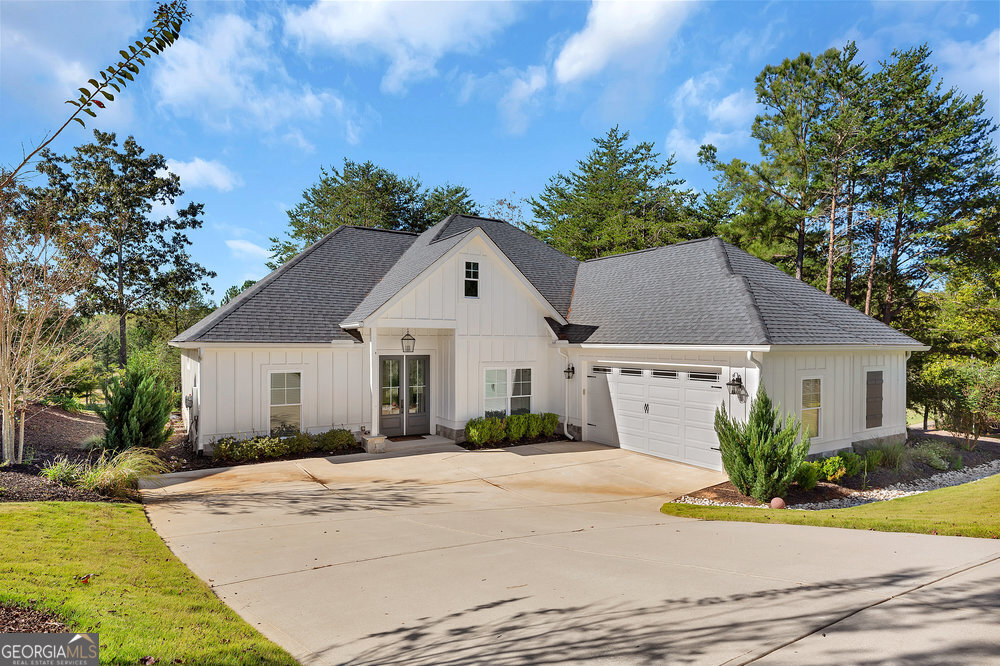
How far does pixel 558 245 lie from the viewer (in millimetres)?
34656

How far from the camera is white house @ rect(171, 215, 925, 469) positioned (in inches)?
490

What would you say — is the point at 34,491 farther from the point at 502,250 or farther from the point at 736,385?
the point at 736,385

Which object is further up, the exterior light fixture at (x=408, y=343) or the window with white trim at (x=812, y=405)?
the exterior light fixture at (x=408, y=343)

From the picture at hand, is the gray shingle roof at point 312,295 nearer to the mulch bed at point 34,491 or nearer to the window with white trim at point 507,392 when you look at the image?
the window with white trim at point 507,392

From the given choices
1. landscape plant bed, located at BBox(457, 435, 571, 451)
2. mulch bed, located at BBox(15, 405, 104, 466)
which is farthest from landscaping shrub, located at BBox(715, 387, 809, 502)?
mulch bed, located at BBox(15, 405, 104, 466)

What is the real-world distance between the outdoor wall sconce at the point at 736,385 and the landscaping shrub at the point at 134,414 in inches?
509

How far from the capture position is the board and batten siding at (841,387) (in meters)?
11.8

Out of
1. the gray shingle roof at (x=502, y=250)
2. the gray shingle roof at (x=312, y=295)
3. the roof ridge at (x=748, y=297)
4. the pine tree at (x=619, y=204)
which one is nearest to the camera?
the roof ridge at (x=748, y=297)

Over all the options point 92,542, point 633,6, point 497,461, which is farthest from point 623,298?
point 92,542

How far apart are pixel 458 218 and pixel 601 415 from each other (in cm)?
905

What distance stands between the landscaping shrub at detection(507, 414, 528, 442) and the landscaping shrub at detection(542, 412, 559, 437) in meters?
0.62

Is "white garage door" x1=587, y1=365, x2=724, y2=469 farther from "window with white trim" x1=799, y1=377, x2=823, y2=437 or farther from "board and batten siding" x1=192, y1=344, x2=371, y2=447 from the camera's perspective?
"board and batten siding" x1=192, y1=344, x2=371, y2=447

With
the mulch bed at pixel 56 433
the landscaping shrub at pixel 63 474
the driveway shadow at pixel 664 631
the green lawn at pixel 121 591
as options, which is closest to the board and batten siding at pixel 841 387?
the driveway shadow at pixel 664 631

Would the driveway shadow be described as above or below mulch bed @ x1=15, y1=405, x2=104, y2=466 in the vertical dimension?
above
